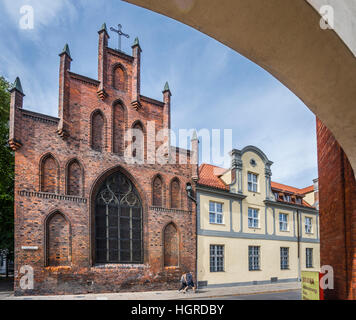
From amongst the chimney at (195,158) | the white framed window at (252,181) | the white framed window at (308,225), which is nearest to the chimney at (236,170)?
the white framed window at (252,181)

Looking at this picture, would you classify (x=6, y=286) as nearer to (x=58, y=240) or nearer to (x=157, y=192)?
(x=58, y=240)

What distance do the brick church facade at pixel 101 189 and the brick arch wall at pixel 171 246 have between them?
0.06m

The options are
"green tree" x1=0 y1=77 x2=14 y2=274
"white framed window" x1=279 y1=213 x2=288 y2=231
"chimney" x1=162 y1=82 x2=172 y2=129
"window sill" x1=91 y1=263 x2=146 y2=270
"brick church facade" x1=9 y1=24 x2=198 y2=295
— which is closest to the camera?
"brick church facade" x1=9 y1=24 x2=198 y2=295

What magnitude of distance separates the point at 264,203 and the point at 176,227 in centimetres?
991

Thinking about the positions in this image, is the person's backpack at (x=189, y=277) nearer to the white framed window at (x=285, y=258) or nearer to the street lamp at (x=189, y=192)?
the street lamp at (x=189, y=192)

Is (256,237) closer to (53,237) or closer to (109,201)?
(109,201)

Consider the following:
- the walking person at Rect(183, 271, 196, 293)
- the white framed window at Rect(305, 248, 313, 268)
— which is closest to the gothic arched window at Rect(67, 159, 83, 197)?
the walking person at Rect(183, 271, 196, 293)

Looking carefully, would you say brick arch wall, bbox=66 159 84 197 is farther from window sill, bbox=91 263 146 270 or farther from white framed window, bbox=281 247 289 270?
white framed window, bbox=281 247 289 270

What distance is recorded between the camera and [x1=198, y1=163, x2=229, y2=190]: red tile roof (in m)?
22.6

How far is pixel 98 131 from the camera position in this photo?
679 inches

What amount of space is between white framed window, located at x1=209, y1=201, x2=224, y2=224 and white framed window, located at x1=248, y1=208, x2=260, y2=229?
125 inches

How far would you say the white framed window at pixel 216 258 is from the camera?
67.6ft

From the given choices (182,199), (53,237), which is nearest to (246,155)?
(182,199)

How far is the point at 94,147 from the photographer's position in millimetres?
16812
